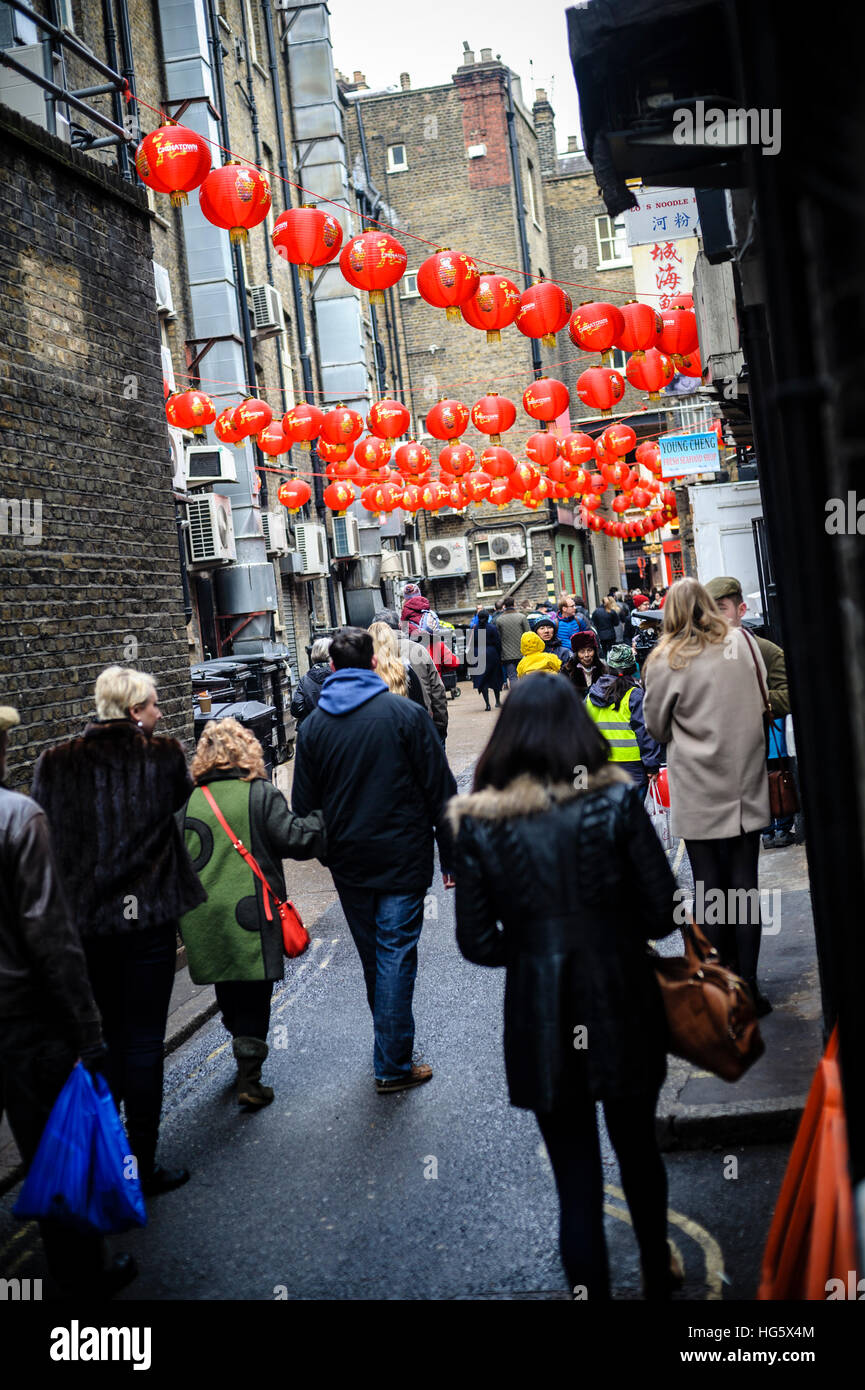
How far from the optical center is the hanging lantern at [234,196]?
A: 9.48 metres

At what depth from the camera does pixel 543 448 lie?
21.2 m

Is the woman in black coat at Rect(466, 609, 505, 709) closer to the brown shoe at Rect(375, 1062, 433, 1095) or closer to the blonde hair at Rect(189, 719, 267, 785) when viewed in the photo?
the blonde hair at Rect(189, 719, 267, 785)

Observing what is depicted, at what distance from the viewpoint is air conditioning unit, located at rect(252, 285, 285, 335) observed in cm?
2181

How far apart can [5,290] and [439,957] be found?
15.3 ft

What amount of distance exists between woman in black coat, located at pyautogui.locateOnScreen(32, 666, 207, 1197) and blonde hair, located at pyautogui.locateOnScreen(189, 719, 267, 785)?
56 cm

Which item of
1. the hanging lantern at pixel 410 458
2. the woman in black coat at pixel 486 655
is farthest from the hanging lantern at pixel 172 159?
the woman in black coat at pixel 486 655

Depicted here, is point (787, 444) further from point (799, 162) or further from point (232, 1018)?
point (232, 1018)

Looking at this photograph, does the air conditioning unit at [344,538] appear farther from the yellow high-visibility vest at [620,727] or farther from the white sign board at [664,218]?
the yellow high-visibility vest at [620,727]

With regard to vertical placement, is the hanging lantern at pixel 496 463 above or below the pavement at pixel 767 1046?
above

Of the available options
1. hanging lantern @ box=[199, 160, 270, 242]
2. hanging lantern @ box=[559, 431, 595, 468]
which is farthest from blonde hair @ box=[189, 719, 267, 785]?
hanging lantern @ box=[559, 431, 595, 468]

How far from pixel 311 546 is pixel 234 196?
48.2 ft

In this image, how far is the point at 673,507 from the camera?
120 feet

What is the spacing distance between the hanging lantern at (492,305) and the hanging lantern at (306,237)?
2.00 m
